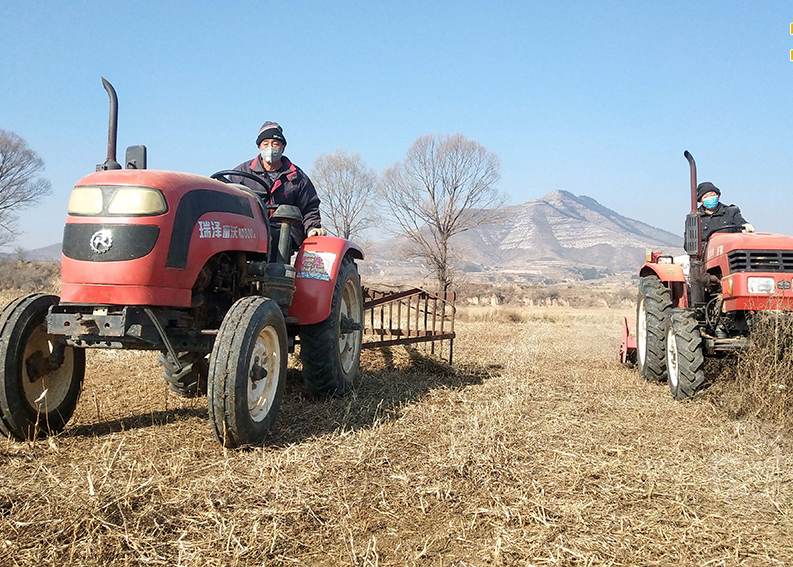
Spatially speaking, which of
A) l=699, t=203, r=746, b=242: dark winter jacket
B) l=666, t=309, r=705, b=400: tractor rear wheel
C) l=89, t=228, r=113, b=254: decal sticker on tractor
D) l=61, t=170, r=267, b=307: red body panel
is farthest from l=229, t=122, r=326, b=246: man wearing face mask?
l=699, t=203, r=746, b=242: dark winter jacket

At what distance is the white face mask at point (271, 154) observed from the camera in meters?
5.45

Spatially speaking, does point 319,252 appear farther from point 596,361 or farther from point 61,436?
point 596,361

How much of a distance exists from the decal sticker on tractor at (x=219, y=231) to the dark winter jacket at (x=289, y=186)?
1.34 m

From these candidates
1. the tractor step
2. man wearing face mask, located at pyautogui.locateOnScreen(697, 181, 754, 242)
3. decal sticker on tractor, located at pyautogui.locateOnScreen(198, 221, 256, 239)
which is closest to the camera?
decal sticker on tractor, located at pyautogui.locateOnScreen(198, 221, 256, 239)

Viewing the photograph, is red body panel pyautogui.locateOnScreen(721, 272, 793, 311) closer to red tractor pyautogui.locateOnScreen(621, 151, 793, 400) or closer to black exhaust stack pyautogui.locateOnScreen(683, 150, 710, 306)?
red tractor pyautogui.locateOnScreen(621, 151, 793, 400)

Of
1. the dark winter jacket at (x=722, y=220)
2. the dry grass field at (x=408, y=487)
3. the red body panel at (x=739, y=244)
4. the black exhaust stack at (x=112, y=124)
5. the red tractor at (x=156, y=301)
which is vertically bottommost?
the dry grass field at (x=408, y=487)

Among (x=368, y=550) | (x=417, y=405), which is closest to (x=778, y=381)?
(x=417, y=405)

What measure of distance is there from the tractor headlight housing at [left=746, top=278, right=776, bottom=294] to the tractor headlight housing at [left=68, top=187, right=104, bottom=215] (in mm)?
4960

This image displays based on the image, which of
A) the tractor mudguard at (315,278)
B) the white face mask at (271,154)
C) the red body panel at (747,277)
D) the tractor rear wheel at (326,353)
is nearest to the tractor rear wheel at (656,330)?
the red body panel at (747,277)

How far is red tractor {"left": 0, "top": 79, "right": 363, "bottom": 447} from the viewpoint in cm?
338

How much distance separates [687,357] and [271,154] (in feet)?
13.0

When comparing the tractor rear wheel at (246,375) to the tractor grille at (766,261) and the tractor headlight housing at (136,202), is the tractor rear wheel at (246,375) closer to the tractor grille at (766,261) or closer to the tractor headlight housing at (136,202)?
the tractor headlight housing at (136,202)

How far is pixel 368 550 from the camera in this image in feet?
7.59

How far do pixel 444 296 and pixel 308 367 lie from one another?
2.94m
